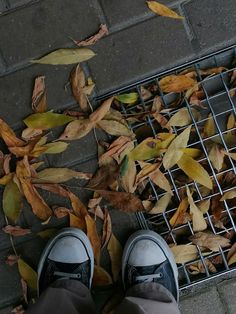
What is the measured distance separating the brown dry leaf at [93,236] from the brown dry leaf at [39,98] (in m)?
0.44

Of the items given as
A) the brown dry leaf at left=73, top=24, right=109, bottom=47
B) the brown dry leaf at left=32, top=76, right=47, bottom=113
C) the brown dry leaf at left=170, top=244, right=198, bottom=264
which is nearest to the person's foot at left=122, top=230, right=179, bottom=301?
the brown dry leaf at left=170, top=244, right=198, bottom=264

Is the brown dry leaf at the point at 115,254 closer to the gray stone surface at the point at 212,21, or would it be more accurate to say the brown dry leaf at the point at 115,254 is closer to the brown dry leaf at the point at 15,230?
the brown dry leaf at the point at 15,230

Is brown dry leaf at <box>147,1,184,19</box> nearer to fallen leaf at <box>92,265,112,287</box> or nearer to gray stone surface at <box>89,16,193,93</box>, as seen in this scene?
gray stone surface at <box>89,16,193,93</box>

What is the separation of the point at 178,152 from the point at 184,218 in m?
0.25

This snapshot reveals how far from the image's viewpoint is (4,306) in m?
2.11

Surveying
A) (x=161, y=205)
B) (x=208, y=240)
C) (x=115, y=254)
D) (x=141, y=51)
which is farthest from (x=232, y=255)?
(x=141, y=51)

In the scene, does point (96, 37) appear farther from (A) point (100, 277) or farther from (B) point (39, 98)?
(A) point (100, 277)

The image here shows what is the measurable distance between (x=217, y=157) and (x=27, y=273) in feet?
2.80

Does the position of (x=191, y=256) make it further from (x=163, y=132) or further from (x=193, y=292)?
(x=163, y=132)

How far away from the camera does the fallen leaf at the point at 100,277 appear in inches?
81.4

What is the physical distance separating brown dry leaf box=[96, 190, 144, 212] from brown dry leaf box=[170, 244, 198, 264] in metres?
0.21

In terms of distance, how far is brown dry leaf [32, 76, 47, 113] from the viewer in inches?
79.2

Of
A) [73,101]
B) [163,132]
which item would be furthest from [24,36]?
[163,132]

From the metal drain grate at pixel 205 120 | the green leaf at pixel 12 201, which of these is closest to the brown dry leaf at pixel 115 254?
the metal drain grate at pixel 205 120
